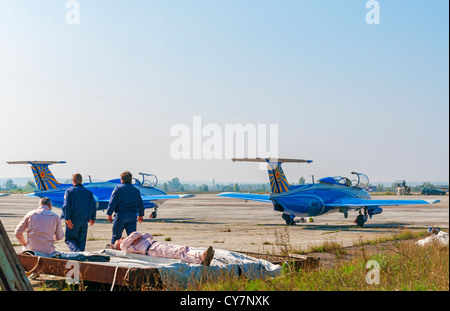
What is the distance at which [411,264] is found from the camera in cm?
817

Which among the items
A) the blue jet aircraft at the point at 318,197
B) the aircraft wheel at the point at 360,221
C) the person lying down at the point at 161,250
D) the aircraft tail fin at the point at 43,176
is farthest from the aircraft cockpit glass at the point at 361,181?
the person lying down at the point at 161,250

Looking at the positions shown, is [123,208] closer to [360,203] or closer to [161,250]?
[161,250]

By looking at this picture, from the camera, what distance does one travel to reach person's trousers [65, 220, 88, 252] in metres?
9.69

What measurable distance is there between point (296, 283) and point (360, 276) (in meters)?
1.12

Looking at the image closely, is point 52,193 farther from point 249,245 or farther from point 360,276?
point 360,276

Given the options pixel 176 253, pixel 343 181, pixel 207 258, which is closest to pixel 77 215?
pixel 176 253

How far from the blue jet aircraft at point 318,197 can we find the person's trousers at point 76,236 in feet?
40.9

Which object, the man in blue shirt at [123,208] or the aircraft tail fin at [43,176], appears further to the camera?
the aircraft tail fin at [43,176]

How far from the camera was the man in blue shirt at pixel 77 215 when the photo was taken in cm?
970

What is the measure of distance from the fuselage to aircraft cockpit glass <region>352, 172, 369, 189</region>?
3.78 ft

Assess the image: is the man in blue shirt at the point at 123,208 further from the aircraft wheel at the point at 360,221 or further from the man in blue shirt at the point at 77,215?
the aircraft wheel at the point at 360,221

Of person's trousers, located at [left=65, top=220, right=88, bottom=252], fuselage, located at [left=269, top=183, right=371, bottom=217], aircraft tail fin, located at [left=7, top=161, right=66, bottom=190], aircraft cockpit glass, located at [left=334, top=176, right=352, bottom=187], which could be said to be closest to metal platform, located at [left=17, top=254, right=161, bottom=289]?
person's trousers, located at [left=65, top=220, right=88, bottom=252]

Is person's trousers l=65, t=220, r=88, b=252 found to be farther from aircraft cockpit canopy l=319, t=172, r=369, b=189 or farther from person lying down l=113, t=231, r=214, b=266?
aircraft cockpit canopy l=319, t=172, r=369, b=189
